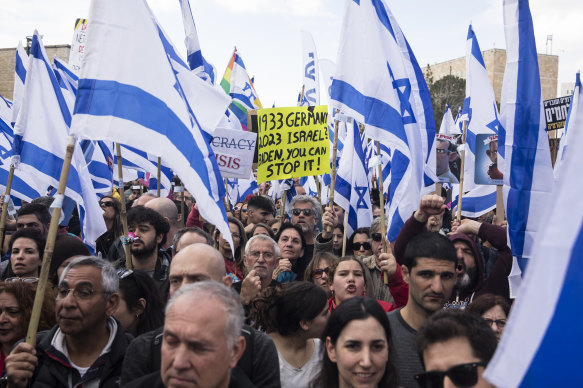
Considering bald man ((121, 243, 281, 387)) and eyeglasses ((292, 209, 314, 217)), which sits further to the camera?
eyeglasses ((292, 209, 314, 217))

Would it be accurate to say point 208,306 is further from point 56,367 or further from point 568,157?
point 568,157

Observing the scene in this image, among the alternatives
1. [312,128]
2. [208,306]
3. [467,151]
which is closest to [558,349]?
[208,306]

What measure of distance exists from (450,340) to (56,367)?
198 cm

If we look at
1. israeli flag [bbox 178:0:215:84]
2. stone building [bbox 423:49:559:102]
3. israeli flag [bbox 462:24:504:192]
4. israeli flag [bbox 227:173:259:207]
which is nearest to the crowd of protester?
israeli flag [bbox 178:0:215:84]

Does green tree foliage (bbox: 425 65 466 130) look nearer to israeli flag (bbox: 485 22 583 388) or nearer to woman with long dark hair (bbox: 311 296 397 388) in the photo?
woman with long dark hair (bbox: 311 296 397 388)

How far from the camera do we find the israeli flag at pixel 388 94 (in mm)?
5598

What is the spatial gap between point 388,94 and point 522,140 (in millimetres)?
1732

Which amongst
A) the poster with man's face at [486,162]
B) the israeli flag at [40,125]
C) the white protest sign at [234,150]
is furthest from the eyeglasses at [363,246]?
the israeli flag at [40,125]

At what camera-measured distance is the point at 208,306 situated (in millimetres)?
2547

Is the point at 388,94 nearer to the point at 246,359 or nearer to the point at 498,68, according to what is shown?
the point at 246,359

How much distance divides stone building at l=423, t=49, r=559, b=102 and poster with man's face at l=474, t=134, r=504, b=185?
4369cm

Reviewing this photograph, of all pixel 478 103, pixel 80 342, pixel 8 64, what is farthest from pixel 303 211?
pixel 8 64

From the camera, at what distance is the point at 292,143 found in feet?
25.9

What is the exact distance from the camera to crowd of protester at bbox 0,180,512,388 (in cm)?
257
